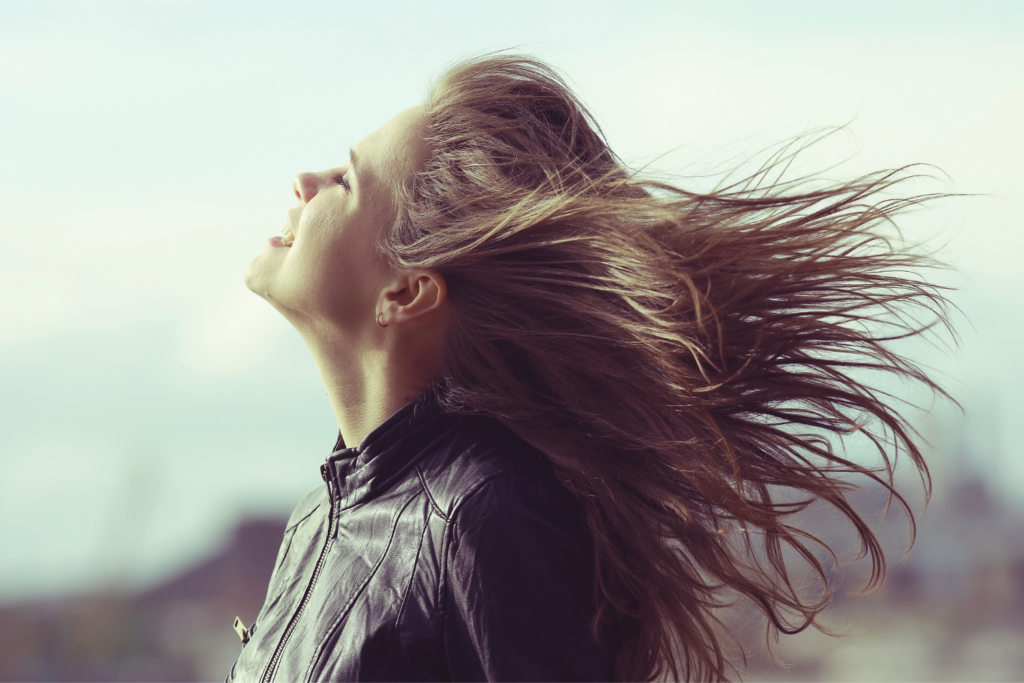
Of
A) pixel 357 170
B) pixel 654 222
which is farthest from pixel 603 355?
pixel 357 170

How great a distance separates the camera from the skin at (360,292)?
7.01 feet

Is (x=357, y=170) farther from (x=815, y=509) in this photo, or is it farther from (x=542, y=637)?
(x=815, y=509)

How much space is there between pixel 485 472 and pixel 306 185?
0.91m

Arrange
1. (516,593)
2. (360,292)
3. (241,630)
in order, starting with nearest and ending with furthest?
(516,593) < (360,292) < (241,630)

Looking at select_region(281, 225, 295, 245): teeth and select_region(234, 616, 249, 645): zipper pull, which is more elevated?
select_region(281, 225, 295, 245): teeth

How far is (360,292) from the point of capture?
2.15 m

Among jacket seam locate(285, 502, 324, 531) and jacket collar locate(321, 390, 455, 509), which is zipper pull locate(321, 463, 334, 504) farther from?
jacket seam locate(285, 502, 324, 531)

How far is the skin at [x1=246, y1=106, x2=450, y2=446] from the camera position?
2.14 meters

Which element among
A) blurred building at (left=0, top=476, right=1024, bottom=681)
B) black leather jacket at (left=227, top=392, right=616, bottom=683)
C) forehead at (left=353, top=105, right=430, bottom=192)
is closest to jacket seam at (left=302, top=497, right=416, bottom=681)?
black leather jacket at (left=227, top=392, right=616, bottom=683)

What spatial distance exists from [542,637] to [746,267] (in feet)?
2.88

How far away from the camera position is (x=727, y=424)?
2.00m

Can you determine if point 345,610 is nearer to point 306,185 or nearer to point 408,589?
point 408,589

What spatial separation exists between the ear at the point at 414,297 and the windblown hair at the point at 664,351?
0.03 metres

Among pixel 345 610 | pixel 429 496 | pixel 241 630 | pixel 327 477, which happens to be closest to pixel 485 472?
pixel 429 496
